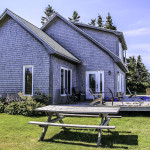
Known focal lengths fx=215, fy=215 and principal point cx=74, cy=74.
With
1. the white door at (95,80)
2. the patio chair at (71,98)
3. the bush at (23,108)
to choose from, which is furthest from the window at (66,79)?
the bush at (23,108)

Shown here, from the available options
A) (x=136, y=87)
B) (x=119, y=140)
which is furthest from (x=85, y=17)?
(x=119, y=140)

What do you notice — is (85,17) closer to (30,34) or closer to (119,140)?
(30,34)

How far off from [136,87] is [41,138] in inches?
1133

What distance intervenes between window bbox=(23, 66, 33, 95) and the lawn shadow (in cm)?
583

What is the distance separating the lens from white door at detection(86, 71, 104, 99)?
14.7 meters

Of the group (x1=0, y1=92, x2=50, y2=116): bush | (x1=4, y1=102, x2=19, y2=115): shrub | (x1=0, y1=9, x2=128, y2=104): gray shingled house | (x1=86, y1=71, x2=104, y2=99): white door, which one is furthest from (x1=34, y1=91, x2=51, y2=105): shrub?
(x1=86, y1=71, x2=104, y2=99): white door

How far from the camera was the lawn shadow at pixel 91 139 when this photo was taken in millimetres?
5584

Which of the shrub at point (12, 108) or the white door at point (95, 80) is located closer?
the shrub at point (12, 108)

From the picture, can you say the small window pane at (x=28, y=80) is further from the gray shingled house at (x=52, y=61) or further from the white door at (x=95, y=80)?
the white door at (x=95, y=80)

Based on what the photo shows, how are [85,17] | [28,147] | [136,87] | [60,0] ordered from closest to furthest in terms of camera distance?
1. [28,147]
2. [60,0]
3. [136,87]
4. [85,17]

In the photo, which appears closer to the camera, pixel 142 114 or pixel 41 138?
pixel 41 138

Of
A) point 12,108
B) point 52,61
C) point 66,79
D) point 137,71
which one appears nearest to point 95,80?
point 66,79

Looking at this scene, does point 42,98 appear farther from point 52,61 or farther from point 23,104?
point 52,61

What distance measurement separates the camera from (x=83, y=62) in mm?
14953
